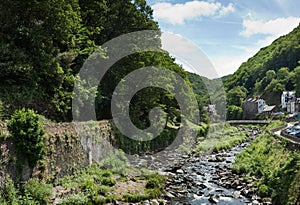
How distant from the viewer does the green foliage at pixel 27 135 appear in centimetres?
1530

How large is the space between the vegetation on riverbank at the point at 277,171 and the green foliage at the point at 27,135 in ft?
43.5

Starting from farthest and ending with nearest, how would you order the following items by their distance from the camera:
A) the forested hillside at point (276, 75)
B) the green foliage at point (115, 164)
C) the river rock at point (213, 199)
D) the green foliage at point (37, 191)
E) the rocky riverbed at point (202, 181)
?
the forested hillside at point (276, 75)
the green foliage at point (115, 164)
the rocky riverbed at point (202, 181)
the river rock at point (213, 199)
the green foliage at point (37, 191)

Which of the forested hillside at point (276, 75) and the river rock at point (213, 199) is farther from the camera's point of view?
the forested hillside at point (276, 75)

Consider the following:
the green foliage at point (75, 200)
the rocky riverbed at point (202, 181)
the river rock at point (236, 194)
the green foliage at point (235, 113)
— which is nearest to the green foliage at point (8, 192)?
the green foliage at point (75, 200)

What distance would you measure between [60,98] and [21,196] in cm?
1311

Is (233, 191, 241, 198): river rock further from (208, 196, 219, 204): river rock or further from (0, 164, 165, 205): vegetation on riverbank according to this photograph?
(0, 164, 165, 205): vegetation on riverbank

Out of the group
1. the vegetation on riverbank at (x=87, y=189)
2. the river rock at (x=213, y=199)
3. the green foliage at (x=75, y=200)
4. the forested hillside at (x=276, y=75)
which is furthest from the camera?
A: the forested hillside at (x=276, y=75)

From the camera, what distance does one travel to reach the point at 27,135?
1545 centimetres

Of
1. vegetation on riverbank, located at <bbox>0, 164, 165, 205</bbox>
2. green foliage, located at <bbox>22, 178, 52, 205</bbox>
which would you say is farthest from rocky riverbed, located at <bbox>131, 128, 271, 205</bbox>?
green foliage, located at <bbox>22, 178, 52, 205</bbox>

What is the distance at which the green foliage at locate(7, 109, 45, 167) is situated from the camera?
50.2ft

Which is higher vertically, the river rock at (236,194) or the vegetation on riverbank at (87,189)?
the vegetation on riverbank at (87,189)

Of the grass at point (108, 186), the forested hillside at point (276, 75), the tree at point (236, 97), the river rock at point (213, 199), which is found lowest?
the river rock at point (213, 199)

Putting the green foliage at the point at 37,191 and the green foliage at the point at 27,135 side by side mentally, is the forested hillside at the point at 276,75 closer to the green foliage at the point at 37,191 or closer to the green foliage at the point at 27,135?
the green foliage at the point at 27,135

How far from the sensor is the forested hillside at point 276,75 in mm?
112875
